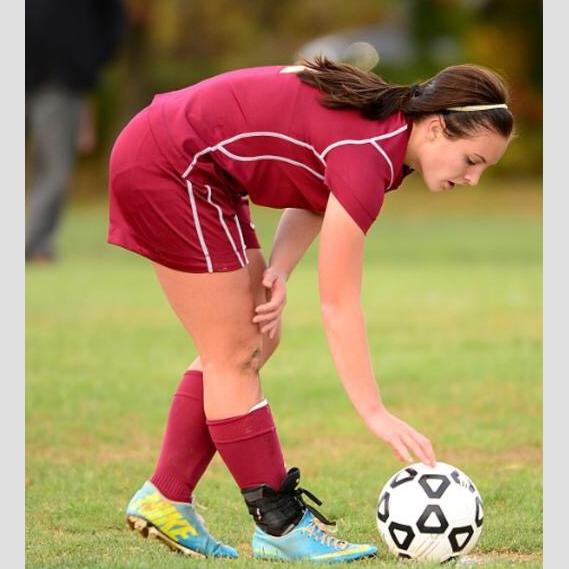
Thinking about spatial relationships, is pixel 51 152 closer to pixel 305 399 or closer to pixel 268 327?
pixel 305 399

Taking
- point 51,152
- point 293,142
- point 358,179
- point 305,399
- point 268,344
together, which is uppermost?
point 293,142

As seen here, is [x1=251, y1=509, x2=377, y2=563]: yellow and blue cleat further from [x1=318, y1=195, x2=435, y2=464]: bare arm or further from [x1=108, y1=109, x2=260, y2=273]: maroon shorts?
[x1=108, y1=109, x2=260, y2=273]: maroon shorts

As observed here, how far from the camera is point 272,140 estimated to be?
14.4 ft

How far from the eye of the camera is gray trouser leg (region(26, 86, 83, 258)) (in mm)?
14945

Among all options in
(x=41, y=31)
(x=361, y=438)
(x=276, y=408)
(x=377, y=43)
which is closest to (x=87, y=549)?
(x=361, y=438)

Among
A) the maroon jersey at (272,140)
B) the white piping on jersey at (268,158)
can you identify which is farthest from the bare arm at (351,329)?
the white piping on jersey at (268,158)

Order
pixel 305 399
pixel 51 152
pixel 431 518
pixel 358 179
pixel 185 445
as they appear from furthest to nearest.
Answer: pixel 51 152 < pixel 305 399 < pixel 185 445 < pixel 431 518 < pixel 358 179

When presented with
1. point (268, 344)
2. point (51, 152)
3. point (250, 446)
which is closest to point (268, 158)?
point (268, 344)

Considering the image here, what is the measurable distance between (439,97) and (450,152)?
0.17 metres

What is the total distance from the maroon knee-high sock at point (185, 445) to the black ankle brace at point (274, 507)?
307 millimetres

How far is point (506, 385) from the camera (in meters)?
8.09

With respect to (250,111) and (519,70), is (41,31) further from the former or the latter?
(519,70)

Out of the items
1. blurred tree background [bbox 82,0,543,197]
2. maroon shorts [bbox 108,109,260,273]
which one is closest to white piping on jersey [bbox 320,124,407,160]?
maroon shorts [bbox 108,109,260,273]

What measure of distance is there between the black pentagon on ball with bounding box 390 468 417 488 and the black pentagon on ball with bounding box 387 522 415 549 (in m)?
→ 0.16
